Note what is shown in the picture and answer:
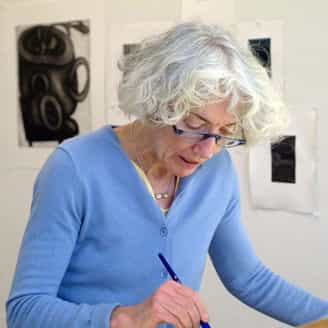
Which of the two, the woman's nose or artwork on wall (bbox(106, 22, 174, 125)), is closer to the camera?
the woman's nose

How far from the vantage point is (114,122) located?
1766 millimetres

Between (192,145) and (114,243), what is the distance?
0.20 m

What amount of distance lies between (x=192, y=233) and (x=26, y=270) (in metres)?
0.31

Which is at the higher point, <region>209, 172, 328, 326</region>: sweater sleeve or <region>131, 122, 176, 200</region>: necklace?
<region>131, 122, 176, 200</region>: necklace

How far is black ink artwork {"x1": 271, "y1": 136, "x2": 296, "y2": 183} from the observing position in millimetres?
1483

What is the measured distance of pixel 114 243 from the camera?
2.93 feet

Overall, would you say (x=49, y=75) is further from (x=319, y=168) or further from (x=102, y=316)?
(x=102, y=316)

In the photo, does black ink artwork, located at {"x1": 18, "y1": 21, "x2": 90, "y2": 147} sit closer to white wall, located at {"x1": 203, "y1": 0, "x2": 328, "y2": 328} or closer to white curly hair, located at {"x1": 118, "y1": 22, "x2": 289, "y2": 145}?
white wall, located at {"x1": 203, "y1": 0, "x2": 328, "y2": 328}

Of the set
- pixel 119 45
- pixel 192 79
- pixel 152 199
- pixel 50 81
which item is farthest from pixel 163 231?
pixel 50 81

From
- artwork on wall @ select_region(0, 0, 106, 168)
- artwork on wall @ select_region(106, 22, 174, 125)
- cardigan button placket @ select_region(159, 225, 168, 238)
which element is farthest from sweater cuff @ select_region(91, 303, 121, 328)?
artwork on wall @ select_region(0, 0, 106, 168)

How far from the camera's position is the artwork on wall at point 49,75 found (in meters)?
1.79

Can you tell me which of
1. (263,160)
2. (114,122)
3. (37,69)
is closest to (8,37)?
(37,69)

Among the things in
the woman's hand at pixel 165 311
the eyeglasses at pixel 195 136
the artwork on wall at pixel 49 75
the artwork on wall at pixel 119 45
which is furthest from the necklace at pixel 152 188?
the artwork on wall at pixel 49 75

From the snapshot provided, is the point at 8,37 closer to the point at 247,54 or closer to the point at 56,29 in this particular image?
the point at 56,29
